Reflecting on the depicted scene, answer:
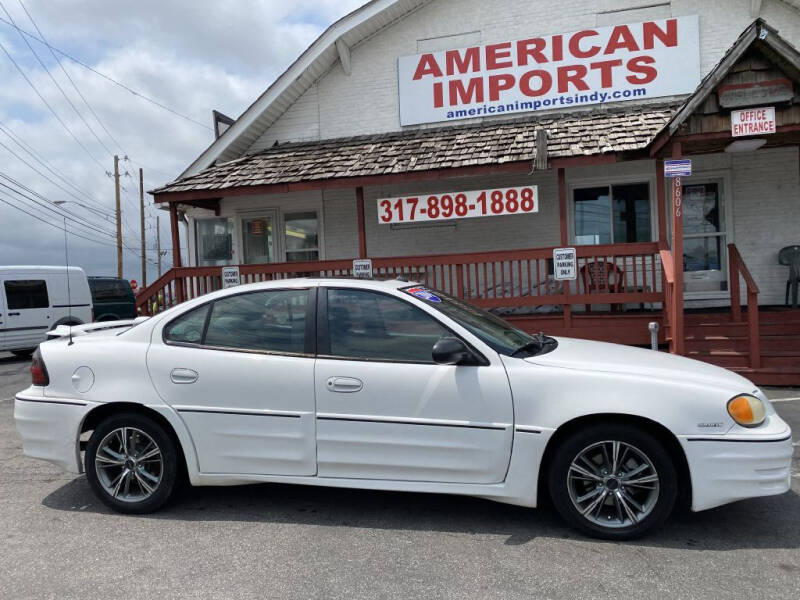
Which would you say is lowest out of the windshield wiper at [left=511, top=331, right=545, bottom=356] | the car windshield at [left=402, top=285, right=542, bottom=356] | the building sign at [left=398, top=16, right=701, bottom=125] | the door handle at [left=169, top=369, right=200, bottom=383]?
the door handle at [left=169, top=369, right=200, bottom=383]

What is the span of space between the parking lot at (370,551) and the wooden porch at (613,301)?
351cm

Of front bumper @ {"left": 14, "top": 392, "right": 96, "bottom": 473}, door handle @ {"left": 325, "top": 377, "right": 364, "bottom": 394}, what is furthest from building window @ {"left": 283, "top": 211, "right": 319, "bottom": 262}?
door handle @ {"left": 325, "top": 377, "right": 364, "bottom": 394}

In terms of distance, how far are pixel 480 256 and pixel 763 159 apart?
16.1 ft

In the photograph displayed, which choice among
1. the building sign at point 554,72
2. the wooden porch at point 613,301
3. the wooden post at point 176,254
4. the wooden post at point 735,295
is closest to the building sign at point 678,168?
the wooden porch at point 613,301

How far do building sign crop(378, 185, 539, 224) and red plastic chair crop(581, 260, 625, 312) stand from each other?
1247mm

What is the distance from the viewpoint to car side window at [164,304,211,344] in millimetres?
4281

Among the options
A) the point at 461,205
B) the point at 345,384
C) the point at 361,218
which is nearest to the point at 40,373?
the point at 345,384

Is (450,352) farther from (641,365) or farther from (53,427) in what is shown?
(53,427)

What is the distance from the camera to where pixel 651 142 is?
333 inches

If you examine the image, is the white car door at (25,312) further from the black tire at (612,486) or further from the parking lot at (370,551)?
the black tire at (612,486)

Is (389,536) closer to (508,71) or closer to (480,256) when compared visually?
(480,256)

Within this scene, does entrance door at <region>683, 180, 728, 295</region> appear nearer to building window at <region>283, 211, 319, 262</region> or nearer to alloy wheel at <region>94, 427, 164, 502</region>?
building window at <region>283, 211, 319, 262</region>

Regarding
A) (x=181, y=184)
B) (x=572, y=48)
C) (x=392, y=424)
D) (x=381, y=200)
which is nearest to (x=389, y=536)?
(x=392, y=424)

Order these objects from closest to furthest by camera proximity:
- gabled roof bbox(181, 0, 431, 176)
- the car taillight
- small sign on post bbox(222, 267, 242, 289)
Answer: the car taillight < small sign on post bbox(222, 267, 242, 289) < gabled roof bbox(181, 0, 431, 176)
